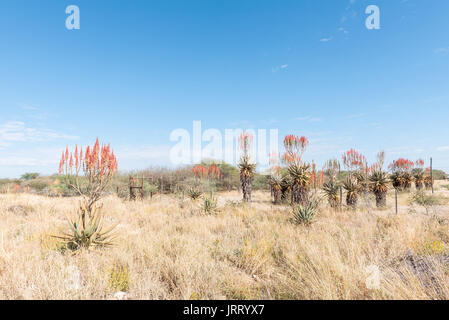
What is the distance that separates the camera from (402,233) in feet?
18.8

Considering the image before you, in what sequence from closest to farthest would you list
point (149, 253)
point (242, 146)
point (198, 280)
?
1. point (198, 280)
2. point (149, 253)
3. point (242, 146)

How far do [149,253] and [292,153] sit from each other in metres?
10.6

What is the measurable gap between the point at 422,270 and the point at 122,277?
5.22 meters

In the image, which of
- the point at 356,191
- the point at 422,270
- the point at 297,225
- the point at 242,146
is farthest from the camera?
the point at 242,146

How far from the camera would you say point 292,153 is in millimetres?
12859
